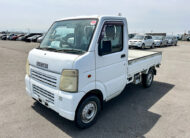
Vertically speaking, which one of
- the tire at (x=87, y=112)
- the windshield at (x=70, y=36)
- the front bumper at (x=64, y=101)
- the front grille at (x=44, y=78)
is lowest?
the tire at (x=87, y=112)

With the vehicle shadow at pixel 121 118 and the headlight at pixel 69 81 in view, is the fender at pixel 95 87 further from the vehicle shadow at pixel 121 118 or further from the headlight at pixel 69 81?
the vehicle shadow at pixel 121 118

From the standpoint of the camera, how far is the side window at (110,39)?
2840 mm

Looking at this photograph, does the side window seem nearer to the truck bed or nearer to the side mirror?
the side mirror

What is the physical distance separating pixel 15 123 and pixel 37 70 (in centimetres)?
127

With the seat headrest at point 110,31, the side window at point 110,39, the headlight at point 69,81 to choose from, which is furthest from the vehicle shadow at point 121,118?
the seat headrest at point 110,31

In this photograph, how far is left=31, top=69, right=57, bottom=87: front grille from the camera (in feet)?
8.96

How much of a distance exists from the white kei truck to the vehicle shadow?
24 centimetres

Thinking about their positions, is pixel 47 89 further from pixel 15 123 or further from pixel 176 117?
pixel 176 117

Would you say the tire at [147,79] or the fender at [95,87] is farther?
the tire at [147,79]

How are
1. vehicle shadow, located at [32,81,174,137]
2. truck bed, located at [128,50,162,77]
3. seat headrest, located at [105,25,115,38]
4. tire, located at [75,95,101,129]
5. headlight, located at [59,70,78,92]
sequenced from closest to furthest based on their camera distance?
headlight, located at [59,70,78,92] < tire, located at [75,95,101,129] < vehicle shadow, located at [32,81,174,137] < seat headrest, located at [105,25,115,38] < truck bed, located at [128,50,162,77]

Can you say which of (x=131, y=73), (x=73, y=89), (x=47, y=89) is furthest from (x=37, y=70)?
(x=131, y=73)

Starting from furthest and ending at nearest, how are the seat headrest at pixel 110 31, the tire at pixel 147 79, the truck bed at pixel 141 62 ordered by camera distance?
1. the tire at pixel 147 79
2. the truck bed at pixel 141 62
3. the seat headrest at pixel 110 31

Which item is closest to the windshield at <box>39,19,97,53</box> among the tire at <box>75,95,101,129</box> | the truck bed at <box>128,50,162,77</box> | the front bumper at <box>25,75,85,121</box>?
the front bumper at <box>25,75,85,121</box>

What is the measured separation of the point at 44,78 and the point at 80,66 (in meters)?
0.92
